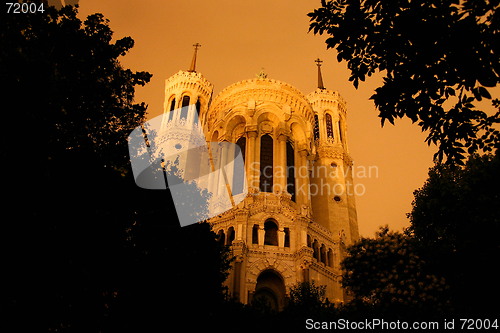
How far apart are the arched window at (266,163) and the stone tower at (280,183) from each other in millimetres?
91

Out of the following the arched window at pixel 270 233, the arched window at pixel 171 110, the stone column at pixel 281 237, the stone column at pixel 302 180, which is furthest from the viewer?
the arched window at pixel 171 110

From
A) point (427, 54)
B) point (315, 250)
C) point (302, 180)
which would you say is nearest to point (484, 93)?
point (427, 54)

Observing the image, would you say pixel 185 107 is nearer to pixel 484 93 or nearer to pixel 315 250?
pixel 315 250

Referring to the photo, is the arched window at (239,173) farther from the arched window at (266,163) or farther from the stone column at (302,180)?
the stone column at (302,180)

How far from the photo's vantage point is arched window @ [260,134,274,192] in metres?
36.6

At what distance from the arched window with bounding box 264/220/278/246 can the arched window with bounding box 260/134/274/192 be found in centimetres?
495

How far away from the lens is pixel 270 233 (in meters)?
31.5

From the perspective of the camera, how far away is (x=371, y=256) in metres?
21.5

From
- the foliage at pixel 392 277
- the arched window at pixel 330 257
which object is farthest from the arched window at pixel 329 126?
the foliage at pixel 392 277

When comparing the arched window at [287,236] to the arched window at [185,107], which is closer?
the arched window at [287,236]

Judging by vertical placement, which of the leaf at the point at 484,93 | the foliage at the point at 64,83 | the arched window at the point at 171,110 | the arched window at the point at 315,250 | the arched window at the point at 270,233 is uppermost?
the arched window at the point at 171,110

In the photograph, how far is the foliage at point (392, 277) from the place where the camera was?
62.5 ft

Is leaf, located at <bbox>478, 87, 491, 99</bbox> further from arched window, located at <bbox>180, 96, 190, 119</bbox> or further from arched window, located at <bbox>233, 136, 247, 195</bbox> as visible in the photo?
arched window, located at <bbox>180, 96, 190, 119</bbox>

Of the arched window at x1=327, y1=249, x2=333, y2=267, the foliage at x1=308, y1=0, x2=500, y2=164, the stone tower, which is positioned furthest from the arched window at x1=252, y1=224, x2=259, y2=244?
the foliage at x1=308, y1=0, x2=500, y2=164
